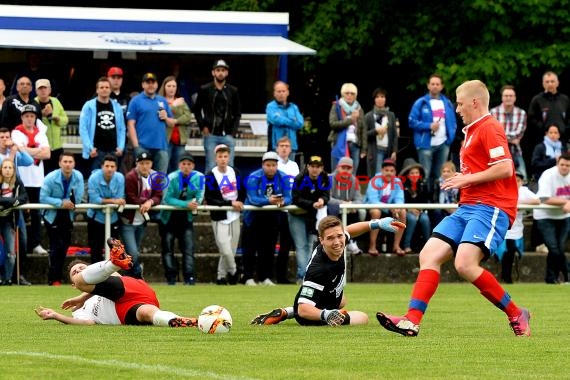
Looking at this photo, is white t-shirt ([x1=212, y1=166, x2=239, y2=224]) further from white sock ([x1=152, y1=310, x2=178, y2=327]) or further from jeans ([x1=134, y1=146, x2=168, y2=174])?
white sock ([x1=152, y1=310, x2=178, y2=327])

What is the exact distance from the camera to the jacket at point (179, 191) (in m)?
20.6

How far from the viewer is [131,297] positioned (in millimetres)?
12258

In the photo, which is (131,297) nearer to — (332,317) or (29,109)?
(332,317)

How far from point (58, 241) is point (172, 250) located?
1.64 m

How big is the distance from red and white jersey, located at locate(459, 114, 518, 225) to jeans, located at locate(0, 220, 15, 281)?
32.9ft

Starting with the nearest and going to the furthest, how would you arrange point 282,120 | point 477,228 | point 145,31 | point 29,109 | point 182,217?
point 477,228 → point 29,109 → point 182,217 → point 282,120 → point 145,31

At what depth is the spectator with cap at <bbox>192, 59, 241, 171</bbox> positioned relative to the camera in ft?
71.3

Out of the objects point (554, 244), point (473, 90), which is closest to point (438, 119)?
point (554, 244)

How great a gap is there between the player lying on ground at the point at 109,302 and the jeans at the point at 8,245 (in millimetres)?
7254

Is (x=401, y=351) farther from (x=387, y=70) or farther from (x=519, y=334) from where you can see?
(x=387, y=70)

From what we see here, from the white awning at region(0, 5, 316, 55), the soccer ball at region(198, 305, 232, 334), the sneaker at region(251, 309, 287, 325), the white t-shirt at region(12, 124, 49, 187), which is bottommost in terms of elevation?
the sneaker at region(251, 309, 287, 325)

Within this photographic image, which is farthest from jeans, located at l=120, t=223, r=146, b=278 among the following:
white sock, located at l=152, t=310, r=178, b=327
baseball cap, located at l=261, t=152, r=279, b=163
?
white sock, located at l=152, t=310, r=178, b=327

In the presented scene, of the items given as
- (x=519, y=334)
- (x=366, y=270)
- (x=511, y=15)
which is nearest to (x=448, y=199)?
(x=366, y=270)

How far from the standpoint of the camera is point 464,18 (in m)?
27.2
